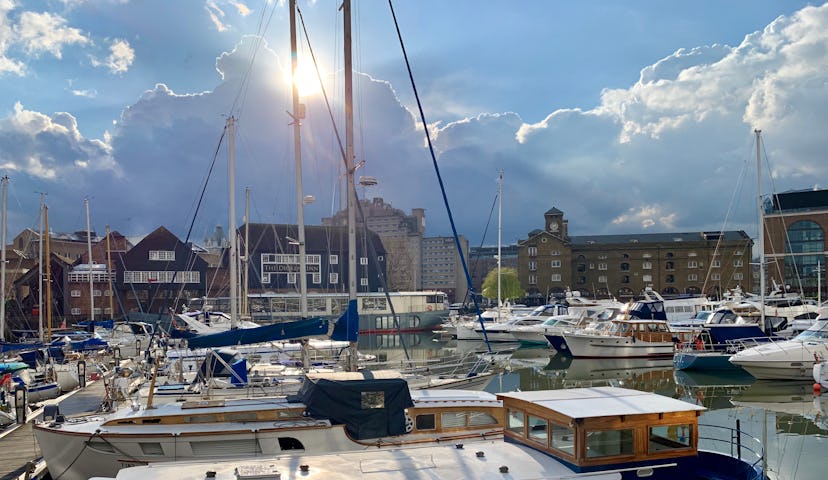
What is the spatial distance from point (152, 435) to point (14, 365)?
22.4m

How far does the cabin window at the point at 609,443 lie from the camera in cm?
1072

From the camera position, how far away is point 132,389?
27.6 m

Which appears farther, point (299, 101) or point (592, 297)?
point (592, 297)

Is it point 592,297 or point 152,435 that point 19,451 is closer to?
point 152,435

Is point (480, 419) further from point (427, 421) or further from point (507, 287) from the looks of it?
point (507, 287)

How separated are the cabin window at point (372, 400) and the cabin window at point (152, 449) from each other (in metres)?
5.26

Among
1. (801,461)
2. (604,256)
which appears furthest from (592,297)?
(801,461)

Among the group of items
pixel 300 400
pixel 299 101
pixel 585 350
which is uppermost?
pixel 299 101

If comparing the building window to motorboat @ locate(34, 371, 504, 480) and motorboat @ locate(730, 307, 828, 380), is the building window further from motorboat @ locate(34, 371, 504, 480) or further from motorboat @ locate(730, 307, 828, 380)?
motorboat @ locate(34, 371, 504, 480)

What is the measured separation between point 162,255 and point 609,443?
286ft

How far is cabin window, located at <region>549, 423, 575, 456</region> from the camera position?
10781 millimetres

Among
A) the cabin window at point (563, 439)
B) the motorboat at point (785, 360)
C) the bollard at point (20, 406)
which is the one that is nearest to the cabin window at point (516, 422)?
the cabin window at point (563, 439)

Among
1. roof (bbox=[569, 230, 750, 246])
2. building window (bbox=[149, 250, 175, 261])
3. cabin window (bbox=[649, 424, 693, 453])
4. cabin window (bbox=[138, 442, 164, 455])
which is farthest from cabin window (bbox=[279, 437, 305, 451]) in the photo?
roof (bbox=[569, 230, 750, 246])

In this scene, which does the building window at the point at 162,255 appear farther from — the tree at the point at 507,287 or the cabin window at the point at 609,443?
the cabin window at the point at 609,443
